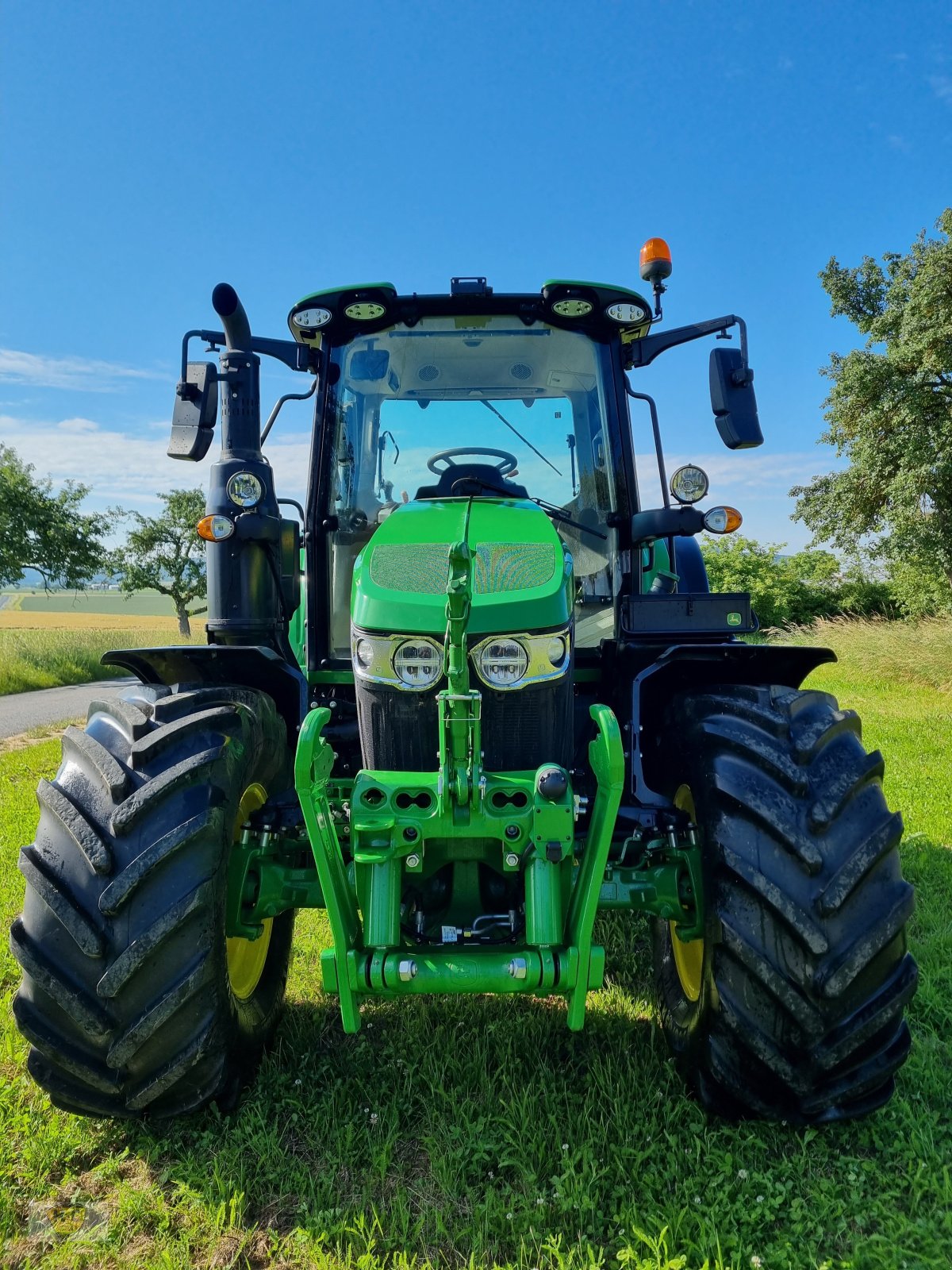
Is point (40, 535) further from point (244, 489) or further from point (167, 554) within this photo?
point (244, 489)

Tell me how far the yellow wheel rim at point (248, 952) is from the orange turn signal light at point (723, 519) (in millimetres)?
1908

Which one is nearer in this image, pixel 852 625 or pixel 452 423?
pixel 452 423

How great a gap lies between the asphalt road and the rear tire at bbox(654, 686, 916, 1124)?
8735 millimetres

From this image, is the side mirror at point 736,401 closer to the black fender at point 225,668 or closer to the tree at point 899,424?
the black fender at point 225,668

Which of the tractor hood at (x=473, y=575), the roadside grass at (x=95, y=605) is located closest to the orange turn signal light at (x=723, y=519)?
the tractor hood at (x=473, y=575)

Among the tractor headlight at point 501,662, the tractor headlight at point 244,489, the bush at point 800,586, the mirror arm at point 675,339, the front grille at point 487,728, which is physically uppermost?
the bush at point 800,586

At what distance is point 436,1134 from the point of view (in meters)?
2.40

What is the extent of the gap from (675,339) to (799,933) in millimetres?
2405

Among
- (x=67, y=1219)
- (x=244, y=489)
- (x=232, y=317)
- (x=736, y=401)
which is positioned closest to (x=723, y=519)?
(x=736, y=401)

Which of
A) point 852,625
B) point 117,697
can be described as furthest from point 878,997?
point 852,625

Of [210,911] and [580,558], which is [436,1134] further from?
[580,558]

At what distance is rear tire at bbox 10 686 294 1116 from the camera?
2.12 m

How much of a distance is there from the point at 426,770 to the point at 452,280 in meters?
2.06

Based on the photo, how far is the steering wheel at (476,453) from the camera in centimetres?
358
